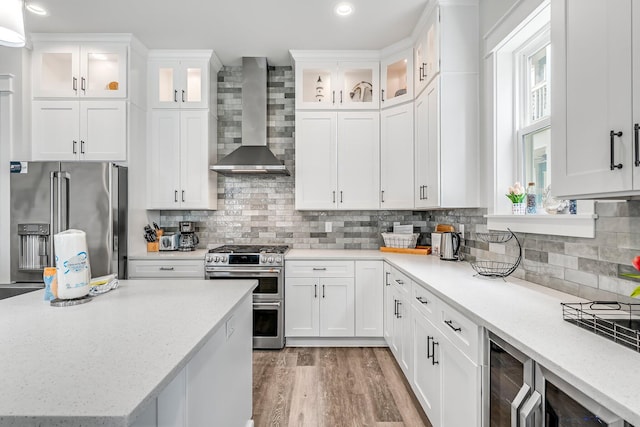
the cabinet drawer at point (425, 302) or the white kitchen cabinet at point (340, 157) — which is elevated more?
the white kitchen cabinet at point (340, 157)

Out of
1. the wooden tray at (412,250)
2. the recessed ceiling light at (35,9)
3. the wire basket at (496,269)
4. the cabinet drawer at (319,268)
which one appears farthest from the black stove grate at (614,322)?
the recessed ceiling light at (35,9)

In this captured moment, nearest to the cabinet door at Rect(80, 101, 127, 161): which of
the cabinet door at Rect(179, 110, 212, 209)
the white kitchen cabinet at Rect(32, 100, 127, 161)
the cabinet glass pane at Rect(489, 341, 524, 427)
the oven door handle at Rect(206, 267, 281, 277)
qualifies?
the white kitchen cabinet at Rect(32, 100, 127, 161)

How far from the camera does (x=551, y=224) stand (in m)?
1.72

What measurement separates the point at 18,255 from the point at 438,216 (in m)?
3.96

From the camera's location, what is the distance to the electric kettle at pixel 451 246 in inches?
108

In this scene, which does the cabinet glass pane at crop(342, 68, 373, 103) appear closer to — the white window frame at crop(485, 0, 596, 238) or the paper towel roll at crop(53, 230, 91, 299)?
the white window frame at crop(485, 0, 596, 238)

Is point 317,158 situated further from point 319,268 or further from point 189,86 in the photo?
point 189,86

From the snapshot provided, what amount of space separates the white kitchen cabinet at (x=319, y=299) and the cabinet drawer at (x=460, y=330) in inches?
58.9

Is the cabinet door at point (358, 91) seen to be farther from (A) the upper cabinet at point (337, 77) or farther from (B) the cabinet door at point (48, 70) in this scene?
(B) the cabinet door at point (48, 70)

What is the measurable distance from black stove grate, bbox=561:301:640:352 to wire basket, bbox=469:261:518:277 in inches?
23.7

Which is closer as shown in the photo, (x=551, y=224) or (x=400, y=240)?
(x=551, y=224)

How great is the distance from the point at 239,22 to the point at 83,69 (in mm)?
1647

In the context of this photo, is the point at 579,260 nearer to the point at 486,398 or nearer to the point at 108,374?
the point at 486,398

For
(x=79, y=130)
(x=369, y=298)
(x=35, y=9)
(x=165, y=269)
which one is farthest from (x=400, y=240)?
(x=35, y=9)
